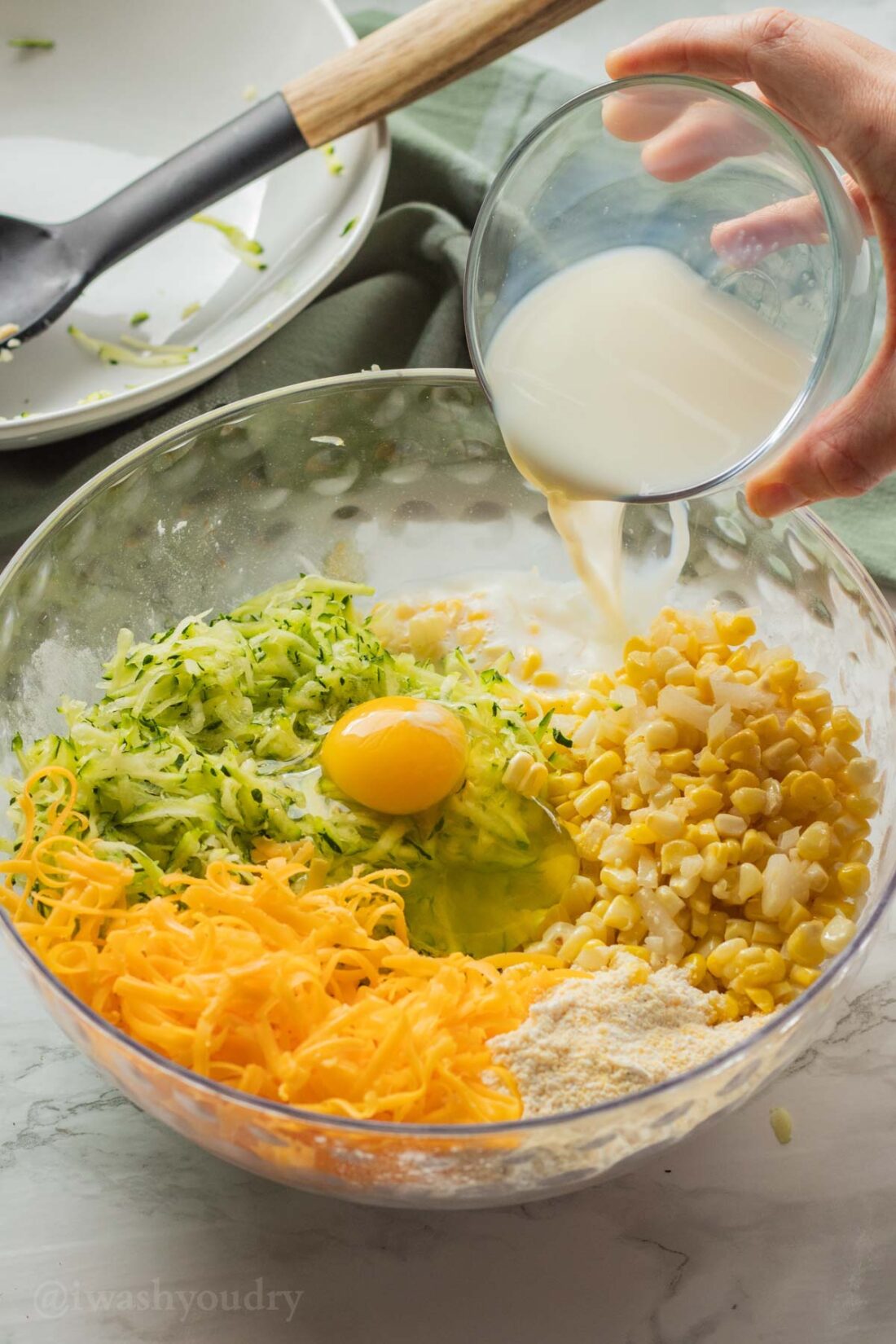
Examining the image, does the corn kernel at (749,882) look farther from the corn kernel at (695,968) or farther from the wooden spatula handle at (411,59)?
the wooden spatula handle at (411,59)

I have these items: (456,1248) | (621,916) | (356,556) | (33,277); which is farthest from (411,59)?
(456,1248)

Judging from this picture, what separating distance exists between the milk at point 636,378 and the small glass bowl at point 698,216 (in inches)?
1.2

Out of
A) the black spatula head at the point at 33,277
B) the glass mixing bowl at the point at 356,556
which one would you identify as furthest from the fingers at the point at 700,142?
→ the black spatula head at the point at 33,277

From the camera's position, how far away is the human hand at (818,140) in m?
1.90

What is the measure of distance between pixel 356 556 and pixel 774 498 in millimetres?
1095

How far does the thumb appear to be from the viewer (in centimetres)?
195

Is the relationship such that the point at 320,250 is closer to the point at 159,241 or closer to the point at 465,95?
the point at 159,241

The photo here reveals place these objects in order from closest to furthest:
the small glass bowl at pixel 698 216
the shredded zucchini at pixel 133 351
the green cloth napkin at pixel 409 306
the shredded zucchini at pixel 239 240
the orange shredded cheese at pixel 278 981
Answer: the orange shredded cheese at pixel 278 981
the small glass bowl at pixel 698 216
the green cloth napkin at pixel 409 306
the shredded zucchini at pixel 133 351
the shredded zucchini at pixel 239 240

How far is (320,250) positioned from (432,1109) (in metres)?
2.19

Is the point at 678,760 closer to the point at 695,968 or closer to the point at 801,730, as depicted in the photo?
the point at 801,730

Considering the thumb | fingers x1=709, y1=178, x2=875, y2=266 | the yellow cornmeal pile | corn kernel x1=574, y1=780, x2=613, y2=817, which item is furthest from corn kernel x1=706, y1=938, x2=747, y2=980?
fingers x1=709, y1=178, x2=875, y2=266

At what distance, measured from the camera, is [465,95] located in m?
3.68

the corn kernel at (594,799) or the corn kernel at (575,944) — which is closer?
the corn kernel at (575,944)

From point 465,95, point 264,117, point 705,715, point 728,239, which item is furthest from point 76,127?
point 705,715
